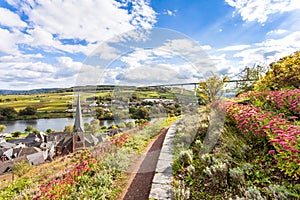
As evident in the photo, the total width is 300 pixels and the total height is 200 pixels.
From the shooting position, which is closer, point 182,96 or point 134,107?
point 134,107

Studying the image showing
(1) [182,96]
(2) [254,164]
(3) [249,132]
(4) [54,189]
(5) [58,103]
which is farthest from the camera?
(5) [58,103]

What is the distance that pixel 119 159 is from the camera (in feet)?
12.5

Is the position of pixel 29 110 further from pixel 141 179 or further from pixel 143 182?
pixel 143 182

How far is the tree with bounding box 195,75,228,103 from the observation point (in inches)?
275

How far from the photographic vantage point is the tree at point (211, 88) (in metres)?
7.00

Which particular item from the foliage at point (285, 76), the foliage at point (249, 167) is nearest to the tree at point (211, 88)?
the foliage at point (285, 76)

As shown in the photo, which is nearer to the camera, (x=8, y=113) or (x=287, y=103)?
(x=287, y=103)

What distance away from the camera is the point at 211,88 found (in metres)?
7.09

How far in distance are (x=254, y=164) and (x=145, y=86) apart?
434 centimetres

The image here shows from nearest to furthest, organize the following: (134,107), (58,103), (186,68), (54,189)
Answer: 1. (54,189)
2. (186,68)
3. (134,107)
4. (58,103)

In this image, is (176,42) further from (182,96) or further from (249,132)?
(182,96)

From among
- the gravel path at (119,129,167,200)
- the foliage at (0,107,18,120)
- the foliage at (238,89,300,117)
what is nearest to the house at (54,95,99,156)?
the gravel path at (119,129,167,200)

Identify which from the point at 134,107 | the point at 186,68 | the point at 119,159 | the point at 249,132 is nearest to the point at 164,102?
the point at 134,107

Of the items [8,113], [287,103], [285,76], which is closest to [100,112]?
[287,103]
